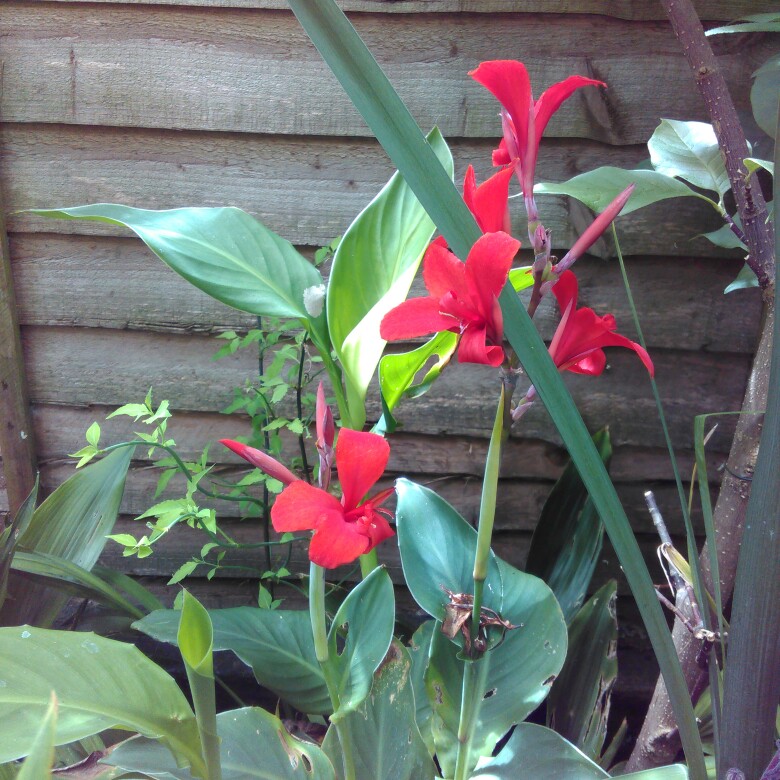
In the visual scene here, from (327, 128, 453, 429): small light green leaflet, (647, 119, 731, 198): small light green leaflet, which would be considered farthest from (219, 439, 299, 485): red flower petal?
(647, 119, 731, 198): small light green leaflet

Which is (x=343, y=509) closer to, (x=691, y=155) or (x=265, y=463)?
(x=265, y=463)

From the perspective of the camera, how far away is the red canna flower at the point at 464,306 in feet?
1.20

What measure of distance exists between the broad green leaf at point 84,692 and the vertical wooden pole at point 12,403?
29.0 inches

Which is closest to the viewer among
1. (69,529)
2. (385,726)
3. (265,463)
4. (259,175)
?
(265,463)

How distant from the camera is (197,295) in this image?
1099 millimetres

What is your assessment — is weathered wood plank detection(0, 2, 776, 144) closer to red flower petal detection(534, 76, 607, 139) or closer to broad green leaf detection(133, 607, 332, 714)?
red flower petal detection(534, 76, 607, 139)

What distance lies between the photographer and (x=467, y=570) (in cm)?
66

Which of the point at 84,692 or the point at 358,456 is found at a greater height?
the point at 358,456

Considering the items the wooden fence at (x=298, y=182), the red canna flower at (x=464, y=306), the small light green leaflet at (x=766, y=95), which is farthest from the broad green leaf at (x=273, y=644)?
the small light green leaflet at (x=766, y=95)

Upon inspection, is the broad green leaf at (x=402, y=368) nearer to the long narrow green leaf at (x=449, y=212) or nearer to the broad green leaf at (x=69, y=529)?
the long narrow green leaf at (x=449, y=212)

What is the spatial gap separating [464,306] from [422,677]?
57 cm

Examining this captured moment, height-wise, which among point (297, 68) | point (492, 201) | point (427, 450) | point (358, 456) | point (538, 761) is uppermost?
point (297, 68)

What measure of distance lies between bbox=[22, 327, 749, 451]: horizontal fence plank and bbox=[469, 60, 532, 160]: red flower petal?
681mm

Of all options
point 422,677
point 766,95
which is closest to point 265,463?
point 422,677
